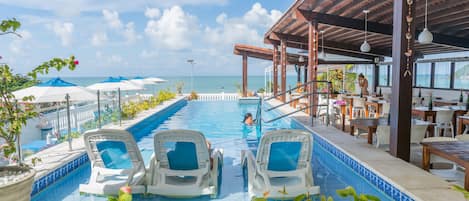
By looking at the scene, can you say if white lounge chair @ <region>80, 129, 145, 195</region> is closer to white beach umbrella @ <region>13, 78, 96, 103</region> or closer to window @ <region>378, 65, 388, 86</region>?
white beach umbrella @ <region>13, 78, 96, 103</region>

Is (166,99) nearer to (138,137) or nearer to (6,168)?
(138,137)

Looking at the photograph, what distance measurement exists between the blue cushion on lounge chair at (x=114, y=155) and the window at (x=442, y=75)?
11.2 m

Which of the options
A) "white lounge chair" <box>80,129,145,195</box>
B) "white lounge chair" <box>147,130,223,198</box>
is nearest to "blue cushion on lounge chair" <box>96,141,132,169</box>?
"white lounge chair" <box>80,129,145,195</box>

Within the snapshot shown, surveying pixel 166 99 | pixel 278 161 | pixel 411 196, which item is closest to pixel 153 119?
pixel 166 99

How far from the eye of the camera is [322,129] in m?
7.08

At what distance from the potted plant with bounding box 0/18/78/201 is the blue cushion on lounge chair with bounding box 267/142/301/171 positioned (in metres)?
2.32

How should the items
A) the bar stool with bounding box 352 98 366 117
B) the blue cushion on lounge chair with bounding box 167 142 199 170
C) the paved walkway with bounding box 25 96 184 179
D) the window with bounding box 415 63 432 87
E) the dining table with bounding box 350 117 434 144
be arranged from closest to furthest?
the blue cushion on lounge chair with bounding box 167 142 199 170 < the paved walkway with bounding box 25 96 184 179 < the dining table with bounding box 350 117 434 144 < the bar stool with bounding box 352 98 366 117 < the window with bounding box 415 63 432 87

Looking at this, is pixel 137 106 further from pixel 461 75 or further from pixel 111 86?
pixel 461 75

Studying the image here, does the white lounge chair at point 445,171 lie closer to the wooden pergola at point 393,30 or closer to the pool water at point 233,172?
the wooden pergola at point 393,30

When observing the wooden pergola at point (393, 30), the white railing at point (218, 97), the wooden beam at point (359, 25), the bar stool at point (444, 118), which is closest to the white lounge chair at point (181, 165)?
the wooden pergola at point (393, 30)

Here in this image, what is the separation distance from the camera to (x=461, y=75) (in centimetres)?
1038

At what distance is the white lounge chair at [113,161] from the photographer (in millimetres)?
3941

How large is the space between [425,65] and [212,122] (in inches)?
342

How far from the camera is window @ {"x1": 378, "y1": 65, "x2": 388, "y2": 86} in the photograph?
1575 cm
